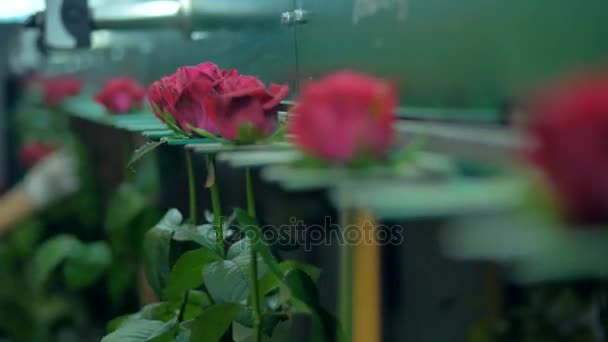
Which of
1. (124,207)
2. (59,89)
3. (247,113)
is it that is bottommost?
(124,207)

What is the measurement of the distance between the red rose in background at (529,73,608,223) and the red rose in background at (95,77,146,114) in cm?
87

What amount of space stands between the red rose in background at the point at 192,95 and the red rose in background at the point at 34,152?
1.37 m

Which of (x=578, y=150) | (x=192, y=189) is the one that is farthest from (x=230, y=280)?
(x=578, y=150)

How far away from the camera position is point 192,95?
2.18 ft

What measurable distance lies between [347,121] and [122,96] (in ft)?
2.90

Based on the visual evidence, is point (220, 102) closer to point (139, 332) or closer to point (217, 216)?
point (217, 216)

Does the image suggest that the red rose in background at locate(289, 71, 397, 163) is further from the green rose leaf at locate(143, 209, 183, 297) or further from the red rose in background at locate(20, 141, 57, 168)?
the red rose in background at locate(20, 141, 57, 168)

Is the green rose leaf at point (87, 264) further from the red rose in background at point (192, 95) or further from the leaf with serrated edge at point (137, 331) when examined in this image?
the red rose in background at point (192, 95)

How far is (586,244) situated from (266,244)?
333 mm

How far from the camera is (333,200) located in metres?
0.44

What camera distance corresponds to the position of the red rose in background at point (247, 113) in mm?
583

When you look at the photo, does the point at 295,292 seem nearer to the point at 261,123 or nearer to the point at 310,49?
the point at 261,123

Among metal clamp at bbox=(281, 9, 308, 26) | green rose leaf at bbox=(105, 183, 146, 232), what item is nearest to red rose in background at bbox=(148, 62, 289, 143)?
metal clamp at bbox=(281, 9, 308, 26)

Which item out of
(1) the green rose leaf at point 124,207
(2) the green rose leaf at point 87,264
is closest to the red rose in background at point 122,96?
(1) the green rose leaf at point 124,207
